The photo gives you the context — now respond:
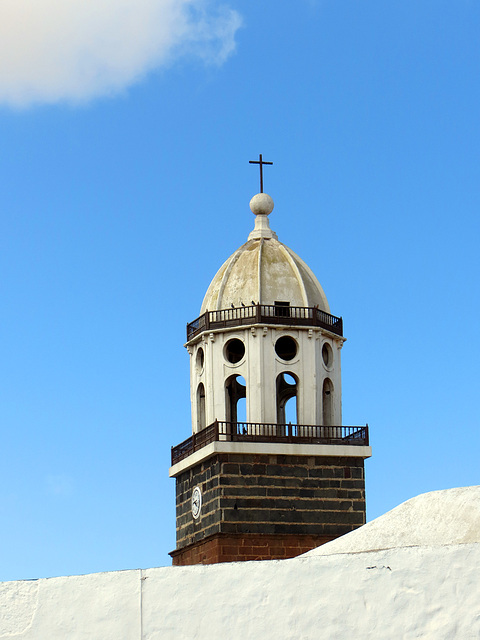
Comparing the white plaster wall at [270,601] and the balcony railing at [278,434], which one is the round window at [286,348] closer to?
the balcony railing at [278,434]

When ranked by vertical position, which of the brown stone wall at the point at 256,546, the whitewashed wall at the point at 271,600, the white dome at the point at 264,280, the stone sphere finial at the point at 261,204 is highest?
the stone sphere finial at the point at 261,204

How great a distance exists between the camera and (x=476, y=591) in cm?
1023

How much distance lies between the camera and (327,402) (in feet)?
109

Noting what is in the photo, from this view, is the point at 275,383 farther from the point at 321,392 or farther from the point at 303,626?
the point at 303,626

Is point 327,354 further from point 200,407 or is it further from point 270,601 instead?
point 270,601

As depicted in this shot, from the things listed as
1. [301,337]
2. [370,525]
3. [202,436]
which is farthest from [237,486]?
[370,525]

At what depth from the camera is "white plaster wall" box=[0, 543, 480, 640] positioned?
33.6 feet

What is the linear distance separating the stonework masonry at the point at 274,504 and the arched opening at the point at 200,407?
1.59 m

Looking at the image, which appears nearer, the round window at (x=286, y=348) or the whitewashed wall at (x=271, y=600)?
the whitewashed wall at (x=271, y=600)

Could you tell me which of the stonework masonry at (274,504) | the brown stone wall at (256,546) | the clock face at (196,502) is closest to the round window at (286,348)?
the stonework masonry at (274,504)

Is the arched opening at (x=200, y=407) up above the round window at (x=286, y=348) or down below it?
below

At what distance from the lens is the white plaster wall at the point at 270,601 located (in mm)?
10250

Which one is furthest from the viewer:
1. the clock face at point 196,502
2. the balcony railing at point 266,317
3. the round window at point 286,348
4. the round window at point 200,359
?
the round window at point 200,359

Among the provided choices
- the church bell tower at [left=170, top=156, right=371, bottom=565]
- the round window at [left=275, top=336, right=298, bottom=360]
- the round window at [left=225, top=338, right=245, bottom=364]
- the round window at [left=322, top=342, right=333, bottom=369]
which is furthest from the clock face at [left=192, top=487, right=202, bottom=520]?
the round window at [left=322, top=342, right=333, bottom=369]
